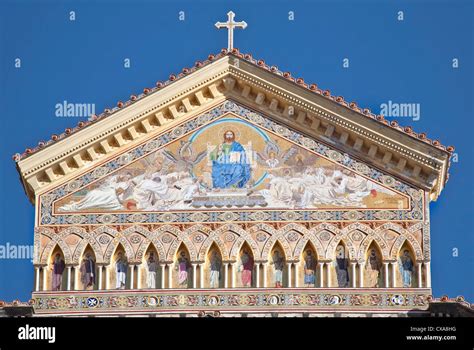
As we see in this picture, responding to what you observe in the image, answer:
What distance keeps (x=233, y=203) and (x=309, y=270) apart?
2.13m

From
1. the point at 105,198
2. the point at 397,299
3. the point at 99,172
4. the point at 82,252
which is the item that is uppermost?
the point at 99,172

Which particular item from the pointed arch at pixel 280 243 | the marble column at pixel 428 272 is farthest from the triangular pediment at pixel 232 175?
the marble column at pixel 428 272

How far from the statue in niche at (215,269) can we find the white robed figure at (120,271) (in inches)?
69.8

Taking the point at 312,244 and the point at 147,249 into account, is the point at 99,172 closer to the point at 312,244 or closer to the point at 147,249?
the point at 147,249

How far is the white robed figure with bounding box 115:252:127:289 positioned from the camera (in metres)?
44.8

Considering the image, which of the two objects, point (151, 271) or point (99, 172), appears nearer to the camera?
point (151, 271)

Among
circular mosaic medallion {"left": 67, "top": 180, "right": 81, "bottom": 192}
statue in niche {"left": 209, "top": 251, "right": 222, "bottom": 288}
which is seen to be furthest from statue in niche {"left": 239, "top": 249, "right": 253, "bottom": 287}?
circular mosaic medallion {"left": 67, "top": 180, "right": 81, "bottom": 192}

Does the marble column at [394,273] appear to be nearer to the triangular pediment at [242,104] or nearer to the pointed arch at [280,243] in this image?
the triangular pediment at [242,104]

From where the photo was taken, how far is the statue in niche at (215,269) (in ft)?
147

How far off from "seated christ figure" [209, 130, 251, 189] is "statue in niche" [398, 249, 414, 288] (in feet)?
11.9

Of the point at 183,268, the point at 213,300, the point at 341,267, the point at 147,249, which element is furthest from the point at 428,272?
the point at 147,249

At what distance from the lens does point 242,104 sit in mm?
46250

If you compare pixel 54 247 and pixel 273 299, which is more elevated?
pixel 54 247

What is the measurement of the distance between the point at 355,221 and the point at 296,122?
2664 mm
